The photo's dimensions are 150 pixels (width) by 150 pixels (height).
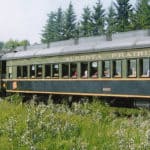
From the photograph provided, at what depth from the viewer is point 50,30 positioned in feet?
372

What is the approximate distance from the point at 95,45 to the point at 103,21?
6935 cm

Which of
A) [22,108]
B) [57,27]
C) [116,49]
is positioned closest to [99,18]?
[57,27]

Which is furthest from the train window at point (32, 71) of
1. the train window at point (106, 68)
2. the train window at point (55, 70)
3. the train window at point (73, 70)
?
the train window at point (106, 68)

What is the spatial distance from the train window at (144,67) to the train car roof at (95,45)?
0.58 meters

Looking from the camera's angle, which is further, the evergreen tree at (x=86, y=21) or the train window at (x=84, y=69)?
the evergreen tree at (x=86, y=21)

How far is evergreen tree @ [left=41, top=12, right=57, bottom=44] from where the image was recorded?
108 meters

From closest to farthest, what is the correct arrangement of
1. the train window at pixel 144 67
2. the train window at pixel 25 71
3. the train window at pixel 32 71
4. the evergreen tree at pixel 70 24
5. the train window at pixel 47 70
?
1. the train window at pixel 144 67
2. the train window at pixel 47 70
3. the train window at pixel 32 71
4. the train window at pixel 25 71
5. the evergreen tree at pixel 70 24

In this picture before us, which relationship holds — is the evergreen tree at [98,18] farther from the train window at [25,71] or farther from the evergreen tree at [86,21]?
the train window at [25,71]

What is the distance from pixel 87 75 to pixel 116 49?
243cm

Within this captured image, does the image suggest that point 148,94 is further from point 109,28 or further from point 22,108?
point 109,28

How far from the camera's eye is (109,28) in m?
86.1

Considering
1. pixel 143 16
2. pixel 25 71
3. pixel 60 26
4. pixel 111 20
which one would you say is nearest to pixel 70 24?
pixel 60 26

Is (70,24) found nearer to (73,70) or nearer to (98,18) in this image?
(98,18)

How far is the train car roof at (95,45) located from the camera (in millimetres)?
21627
